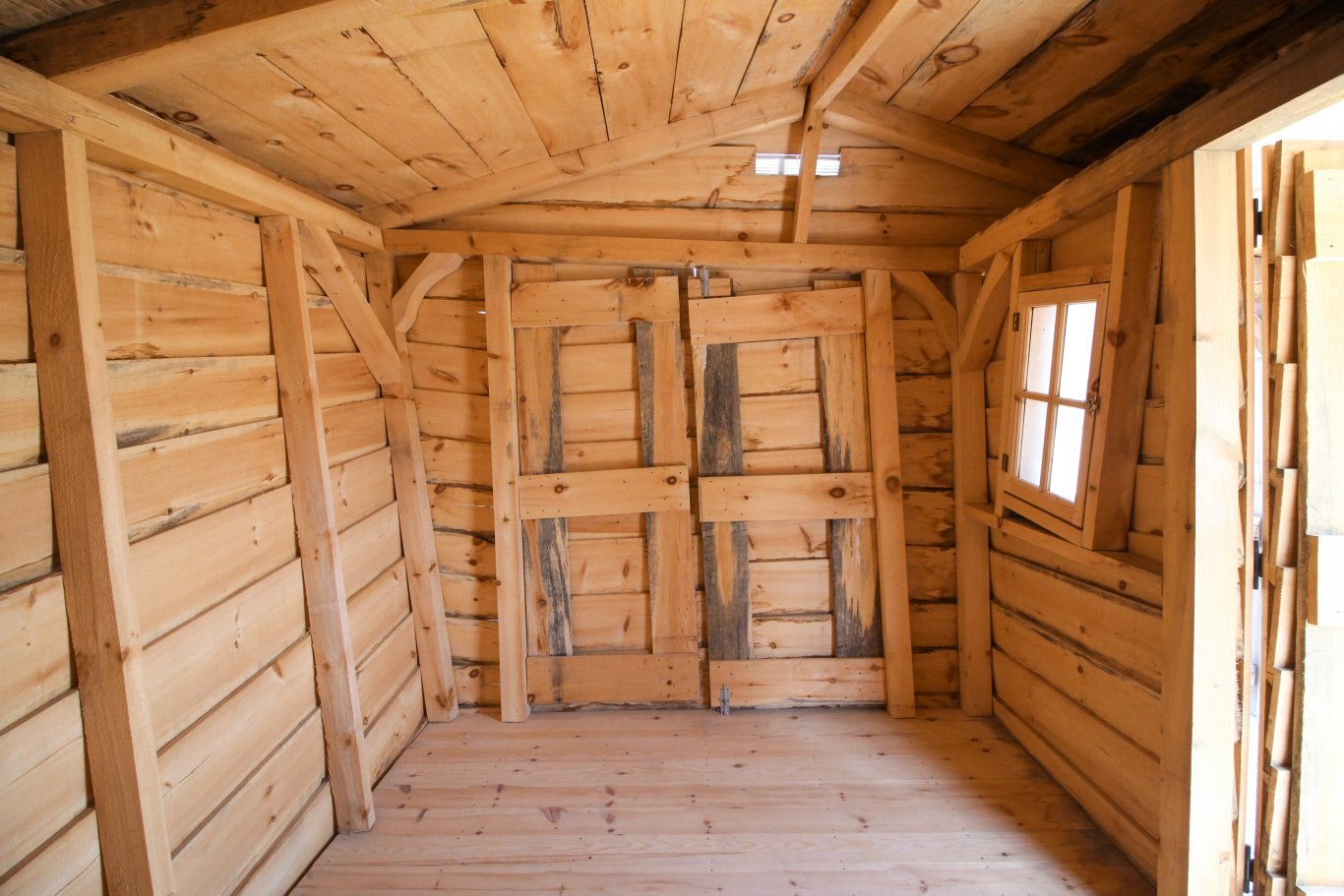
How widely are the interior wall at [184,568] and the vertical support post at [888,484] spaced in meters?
2.25

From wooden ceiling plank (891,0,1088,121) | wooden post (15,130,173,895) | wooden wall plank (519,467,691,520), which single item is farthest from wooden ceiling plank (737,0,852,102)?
wooden post (15,130,173,895)

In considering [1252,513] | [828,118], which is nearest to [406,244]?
[828,118]

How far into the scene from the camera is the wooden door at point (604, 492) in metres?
3.19

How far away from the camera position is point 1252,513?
1796mm

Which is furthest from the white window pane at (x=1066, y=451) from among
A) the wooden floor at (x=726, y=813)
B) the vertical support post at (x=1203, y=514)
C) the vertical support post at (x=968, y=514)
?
the wooden floor at (x=726, y=813)

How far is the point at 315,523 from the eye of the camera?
7.74ft

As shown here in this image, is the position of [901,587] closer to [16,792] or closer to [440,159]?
[440,159]

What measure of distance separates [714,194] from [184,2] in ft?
6.90

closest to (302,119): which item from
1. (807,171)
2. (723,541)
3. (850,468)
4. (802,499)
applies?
(807,171)

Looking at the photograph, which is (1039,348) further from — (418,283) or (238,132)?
(238,132)

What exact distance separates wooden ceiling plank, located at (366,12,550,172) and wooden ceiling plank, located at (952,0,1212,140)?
1673 mm

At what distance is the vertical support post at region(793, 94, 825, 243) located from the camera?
2.88 m

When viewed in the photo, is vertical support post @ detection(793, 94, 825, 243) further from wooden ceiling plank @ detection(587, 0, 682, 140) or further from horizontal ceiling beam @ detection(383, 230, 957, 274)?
wooden ceiling plank @ detection(587, 0, 682, 140)

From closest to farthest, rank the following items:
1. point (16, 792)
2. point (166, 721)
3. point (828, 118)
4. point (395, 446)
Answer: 1. point (16, 792)
2. point (166, 721)
3. point (828, 118)
4. point (395, 446)
